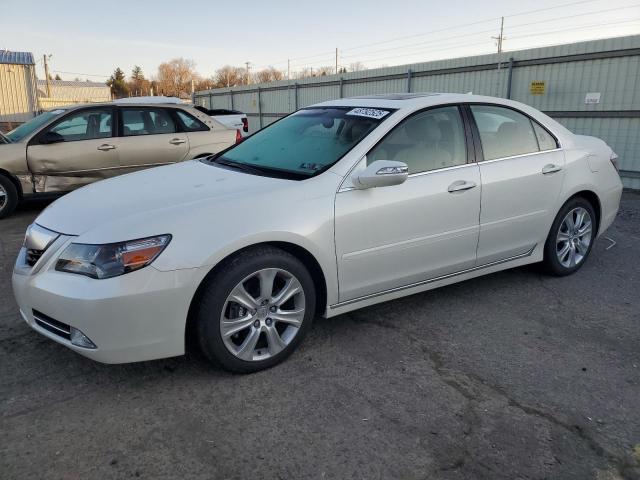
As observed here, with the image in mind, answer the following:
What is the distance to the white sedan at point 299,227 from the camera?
268 cm

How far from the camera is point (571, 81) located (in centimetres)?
1005

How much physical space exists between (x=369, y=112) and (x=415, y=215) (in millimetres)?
841

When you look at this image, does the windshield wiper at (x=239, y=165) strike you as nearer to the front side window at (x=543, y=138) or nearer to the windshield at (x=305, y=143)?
the windshield at (x=305, y=143)

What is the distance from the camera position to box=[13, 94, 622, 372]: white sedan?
105 inches

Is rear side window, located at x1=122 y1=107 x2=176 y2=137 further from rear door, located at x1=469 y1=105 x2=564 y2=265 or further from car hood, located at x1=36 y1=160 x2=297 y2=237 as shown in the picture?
rear door, located at x1=469 y1=105 x2=564 y2=265

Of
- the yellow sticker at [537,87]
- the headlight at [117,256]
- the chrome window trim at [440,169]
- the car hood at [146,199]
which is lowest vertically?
the headlight at [117,256]

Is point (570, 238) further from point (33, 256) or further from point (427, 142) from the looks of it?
point (33, 256)

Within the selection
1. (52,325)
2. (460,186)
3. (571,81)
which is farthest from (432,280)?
(571,81)

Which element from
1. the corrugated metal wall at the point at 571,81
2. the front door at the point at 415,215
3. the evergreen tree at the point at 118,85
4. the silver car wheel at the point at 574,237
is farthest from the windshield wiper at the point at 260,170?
the evergreen tree at the point at 118,85

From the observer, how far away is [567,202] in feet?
14.7

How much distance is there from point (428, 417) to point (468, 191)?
5.67 feet

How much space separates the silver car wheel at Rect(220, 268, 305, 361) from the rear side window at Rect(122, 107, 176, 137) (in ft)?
18.0

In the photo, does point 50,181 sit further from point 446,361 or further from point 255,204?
point 446,361

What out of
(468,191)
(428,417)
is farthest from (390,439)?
(468,191)
